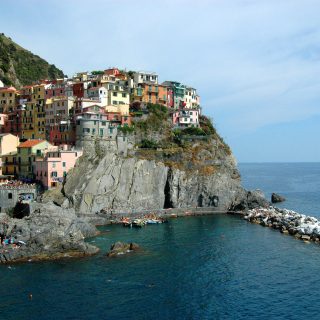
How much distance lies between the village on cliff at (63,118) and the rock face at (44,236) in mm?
15078

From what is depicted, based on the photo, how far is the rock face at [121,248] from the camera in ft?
204

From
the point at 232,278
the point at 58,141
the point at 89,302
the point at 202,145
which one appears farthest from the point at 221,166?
the point at 89,302

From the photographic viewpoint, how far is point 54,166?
8612cm

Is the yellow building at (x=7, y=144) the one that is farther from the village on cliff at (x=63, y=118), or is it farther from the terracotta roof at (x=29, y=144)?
the terracotta roof at (x=29, y=144)

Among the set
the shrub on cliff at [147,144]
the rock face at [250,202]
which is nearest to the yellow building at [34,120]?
the shrub on cliff at [147,144]

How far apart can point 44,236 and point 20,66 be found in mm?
97011

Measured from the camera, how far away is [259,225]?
8438cm

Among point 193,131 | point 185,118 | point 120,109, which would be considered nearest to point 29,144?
point 120,109

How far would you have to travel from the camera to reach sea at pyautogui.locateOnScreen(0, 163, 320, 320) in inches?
1709

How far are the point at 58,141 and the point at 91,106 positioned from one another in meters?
10.7

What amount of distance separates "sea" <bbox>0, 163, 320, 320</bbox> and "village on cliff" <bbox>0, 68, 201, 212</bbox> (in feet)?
68.5

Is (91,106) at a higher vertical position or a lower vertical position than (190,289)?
higher

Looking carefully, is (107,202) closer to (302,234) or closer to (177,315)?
(302,234)

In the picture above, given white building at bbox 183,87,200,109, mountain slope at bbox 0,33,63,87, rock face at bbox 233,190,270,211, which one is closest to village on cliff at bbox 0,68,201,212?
white building at bbox 183,87,200,109
